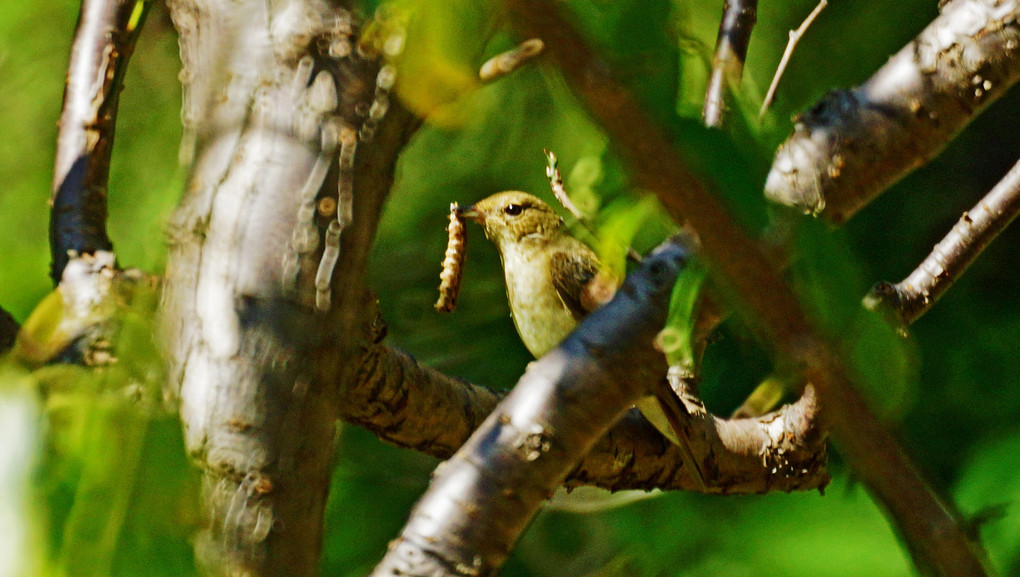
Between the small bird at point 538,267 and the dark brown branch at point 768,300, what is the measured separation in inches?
33.5

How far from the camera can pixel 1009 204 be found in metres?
0.81

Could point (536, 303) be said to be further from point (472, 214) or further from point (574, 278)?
point (472, 214)

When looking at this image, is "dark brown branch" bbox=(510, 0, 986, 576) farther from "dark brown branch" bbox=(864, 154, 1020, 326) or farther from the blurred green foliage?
the blurred green foliage

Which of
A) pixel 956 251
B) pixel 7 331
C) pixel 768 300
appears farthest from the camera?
pixel 956 251

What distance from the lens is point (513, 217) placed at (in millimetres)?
1271

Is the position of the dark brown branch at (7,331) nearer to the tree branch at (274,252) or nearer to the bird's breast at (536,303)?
the tree branch at (274,252)

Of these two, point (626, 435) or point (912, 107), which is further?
point (626, 435)

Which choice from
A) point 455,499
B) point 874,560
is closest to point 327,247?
point 455,499

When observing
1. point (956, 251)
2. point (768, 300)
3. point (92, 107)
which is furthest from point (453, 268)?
point (768, 300)

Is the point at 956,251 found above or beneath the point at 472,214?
above

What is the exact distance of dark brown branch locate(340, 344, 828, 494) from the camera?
2.86 ft

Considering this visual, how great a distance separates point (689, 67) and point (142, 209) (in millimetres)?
968

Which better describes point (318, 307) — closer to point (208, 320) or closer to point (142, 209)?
point (208, 320)

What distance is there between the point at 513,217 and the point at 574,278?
13cm
